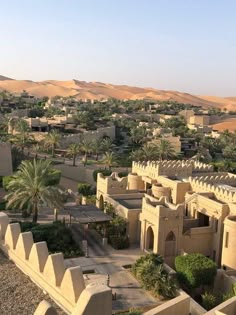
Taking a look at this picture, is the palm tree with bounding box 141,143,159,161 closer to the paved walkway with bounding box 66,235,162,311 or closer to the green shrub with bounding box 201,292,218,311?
the paved walkway with bounding box 66,235,162,311

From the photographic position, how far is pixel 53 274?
10148 mm

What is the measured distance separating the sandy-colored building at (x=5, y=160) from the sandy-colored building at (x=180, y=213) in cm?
1208

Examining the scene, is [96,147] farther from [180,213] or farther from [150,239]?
[180,213]

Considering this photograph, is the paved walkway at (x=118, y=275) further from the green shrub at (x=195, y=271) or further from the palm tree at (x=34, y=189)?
the palm tree at (x=34, y=189)

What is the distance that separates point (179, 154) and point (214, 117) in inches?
1873

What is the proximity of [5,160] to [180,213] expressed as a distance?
68.0 feet

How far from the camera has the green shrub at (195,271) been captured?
19.1 metres

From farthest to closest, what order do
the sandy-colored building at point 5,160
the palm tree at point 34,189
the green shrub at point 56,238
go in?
the sandy-colored building at point 5,160, the palm tree at point 34,189, the green shrub at point 56,238

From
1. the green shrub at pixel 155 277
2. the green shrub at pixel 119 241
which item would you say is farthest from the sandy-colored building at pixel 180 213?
the green shrub at pixel 155 277

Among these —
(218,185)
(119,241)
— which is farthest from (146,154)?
(119,241)

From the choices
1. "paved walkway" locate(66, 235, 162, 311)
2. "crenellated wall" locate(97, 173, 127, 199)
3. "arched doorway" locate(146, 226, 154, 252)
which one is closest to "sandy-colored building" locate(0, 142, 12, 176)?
"crenellated wall" locate(97, 173, 127, 199)

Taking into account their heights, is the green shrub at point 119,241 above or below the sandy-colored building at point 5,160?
below

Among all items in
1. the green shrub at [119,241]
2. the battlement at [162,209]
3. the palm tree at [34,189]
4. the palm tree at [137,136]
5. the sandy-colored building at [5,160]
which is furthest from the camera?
the palm tree at [137,136]

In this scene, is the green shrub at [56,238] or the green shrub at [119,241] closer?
the green shrub at [56,238]
